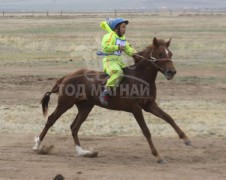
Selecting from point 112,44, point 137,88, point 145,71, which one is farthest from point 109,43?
point 137,88

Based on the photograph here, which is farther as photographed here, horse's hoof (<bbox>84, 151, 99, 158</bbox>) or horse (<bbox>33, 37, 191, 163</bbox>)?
horse's hoof (<bbox>84, 151, 99, 158</bbox>)

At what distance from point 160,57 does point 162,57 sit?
1.5 inches

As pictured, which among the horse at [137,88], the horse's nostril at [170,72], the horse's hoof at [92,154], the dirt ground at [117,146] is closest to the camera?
the dirt ground at [117,146]

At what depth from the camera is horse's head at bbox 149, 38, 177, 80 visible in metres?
10.1

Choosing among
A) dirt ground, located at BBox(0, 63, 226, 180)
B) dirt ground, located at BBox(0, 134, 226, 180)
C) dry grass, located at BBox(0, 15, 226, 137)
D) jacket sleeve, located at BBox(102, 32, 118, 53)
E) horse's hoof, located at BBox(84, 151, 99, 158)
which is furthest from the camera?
dry grass, located at BBox(0, 15, 226, 137)

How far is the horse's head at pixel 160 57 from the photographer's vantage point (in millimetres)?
10149

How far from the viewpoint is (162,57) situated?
33.8 feet

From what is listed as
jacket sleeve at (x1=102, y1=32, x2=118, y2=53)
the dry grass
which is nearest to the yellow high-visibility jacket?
jacket sleeve at (x1=102, y1=32, x2=118, y2=53)

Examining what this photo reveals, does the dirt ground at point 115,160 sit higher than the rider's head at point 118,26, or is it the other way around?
the rider's head at point 118,26

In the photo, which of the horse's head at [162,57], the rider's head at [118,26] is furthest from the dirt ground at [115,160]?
the rider's head at [118,26]

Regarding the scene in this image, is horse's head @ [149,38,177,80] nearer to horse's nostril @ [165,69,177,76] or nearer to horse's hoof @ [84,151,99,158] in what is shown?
horse's nostril @ [165,69,177,76]

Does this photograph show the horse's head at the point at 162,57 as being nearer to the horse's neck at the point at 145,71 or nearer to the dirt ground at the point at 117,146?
the horse's neck at the point at 145,71

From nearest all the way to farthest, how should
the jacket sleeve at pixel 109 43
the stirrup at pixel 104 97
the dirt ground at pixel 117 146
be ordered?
the dirt ground at pixel 117 146, the jacket sleeve at pixel 109 43, the stirrup at pixel 104 97

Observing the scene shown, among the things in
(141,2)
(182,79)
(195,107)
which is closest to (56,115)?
(195,107)
